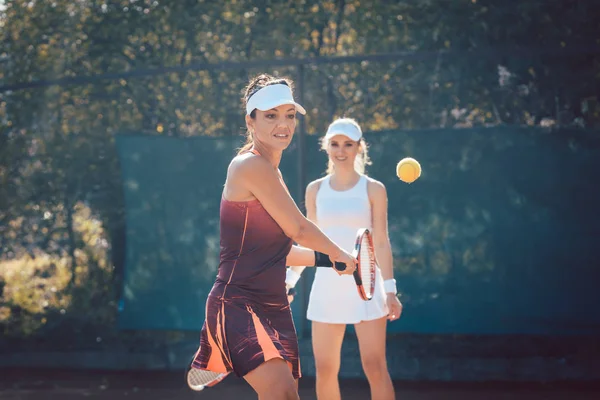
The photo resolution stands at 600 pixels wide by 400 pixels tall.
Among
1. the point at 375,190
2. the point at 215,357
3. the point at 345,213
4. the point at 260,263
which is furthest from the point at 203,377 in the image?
the point at 375,190

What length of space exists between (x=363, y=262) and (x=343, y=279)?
793 mm

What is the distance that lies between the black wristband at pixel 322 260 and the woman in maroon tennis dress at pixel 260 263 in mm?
81

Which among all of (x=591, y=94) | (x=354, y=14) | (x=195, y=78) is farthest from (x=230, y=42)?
(x=591, y=94)

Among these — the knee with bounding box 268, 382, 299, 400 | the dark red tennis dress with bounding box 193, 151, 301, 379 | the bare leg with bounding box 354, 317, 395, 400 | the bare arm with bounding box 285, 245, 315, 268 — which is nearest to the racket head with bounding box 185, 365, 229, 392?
the dark red tennis dress with bounding box 193, 151, 301, 379

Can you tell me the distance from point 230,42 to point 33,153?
6.15 feet

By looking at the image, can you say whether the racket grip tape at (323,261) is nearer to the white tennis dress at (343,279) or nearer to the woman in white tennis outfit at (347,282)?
the woman in white tennis outfit at (347,282)

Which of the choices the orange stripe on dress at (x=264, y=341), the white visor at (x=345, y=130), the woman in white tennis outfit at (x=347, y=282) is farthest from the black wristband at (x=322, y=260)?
the white visor at (x=345, y=130)

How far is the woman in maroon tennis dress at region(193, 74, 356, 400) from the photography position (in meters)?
3.92

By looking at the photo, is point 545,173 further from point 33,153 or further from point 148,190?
point 33,153

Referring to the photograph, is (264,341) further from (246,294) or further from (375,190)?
(375,190)

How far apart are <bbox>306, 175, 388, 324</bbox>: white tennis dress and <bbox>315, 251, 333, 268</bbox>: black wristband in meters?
1.19

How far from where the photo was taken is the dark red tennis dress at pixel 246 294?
395 centimetres

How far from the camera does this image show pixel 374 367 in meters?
5.18

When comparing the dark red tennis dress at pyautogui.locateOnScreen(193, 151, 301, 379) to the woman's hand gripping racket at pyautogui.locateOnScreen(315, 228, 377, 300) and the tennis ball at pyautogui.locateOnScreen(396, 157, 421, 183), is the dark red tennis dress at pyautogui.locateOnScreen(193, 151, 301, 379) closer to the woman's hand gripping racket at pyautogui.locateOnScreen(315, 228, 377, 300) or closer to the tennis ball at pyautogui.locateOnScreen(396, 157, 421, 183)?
the woman's hand gripping racket at pyautogui.locateOnScreen(315, 228, 377, 300)
